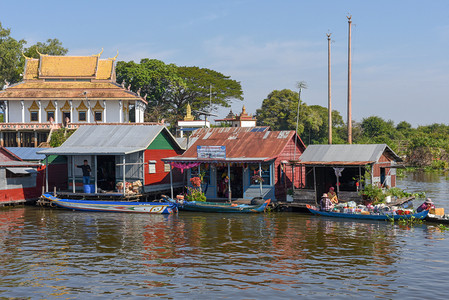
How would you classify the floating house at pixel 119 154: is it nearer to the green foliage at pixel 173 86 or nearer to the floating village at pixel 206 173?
the floating village at pixel 206 173

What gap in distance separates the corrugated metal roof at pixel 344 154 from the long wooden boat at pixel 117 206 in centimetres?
871

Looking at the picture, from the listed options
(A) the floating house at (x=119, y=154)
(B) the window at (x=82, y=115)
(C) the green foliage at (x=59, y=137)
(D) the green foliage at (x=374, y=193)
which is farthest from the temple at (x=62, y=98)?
(D) the green foliage at (x=374, y=193)

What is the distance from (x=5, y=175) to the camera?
3322 cm

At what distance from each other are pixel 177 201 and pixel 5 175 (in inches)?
471

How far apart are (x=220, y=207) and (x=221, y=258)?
10.3m

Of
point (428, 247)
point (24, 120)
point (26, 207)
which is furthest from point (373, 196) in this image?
point (24, 120)

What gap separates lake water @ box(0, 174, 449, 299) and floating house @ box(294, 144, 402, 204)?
244 centimetres

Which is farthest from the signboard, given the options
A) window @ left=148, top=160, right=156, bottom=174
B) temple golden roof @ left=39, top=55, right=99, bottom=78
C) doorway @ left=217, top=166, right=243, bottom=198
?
temple golden roof @ left=39, top=55, right=99, bottom=78

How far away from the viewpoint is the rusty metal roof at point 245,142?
31.3 m

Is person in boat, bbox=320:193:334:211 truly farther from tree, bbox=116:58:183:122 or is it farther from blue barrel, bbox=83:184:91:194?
tree, bbox=116:58:183:122

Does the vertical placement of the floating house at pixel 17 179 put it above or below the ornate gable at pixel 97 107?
below

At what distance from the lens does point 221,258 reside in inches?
751

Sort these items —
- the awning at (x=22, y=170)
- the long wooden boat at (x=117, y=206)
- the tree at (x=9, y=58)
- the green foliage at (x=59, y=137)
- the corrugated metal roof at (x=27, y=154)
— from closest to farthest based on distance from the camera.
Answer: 1. the long wooden boat at (x=117, y=206)
2. the awning at (x=22, y=170)
3. the corrugated metal roof at (x=27, y=154)
4. the green foliage at (x=59, y=137)
5. the tree at (x=9, y=58)

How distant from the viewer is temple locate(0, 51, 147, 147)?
56.3m
